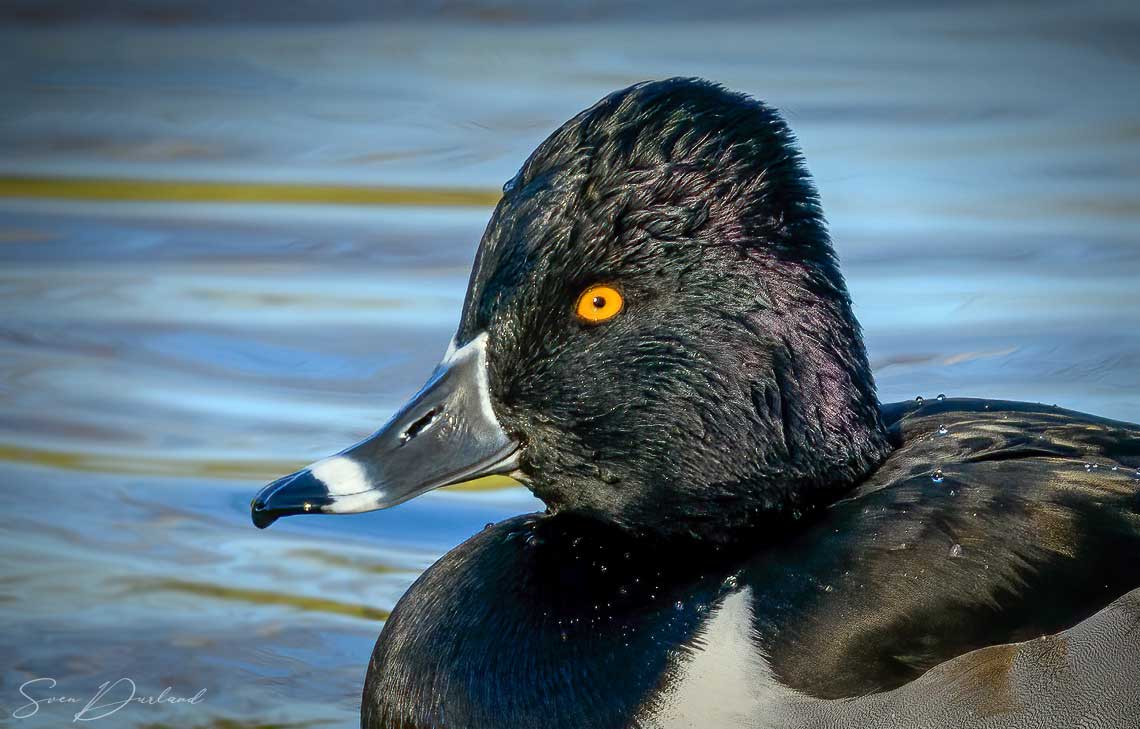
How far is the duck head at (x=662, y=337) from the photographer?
12.9 feet

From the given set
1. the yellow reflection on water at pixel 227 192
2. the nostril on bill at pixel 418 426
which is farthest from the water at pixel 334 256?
the nostril on bill at pixel 418 426

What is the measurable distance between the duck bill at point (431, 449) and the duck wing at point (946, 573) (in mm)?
733

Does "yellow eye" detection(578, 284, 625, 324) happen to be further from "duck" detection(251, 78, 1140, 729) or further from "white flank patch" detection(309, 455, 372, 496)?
"white flank patch" detection(309, 455, 372, 496)

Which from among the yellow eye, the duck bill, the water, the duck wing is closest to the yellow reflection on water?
the water

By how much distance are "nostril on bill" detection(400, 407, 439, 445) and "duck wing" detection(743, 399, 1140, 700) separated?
86 cm

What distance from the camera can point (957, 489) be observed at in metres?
3.79

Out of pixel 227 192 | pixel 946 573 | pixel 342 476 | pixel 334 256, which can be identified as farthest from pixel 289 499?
pixel 227 192

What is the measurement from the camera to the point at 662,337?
4016 millimetres

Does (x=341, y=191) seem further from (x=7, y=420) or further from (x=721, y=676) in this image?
(x=721, y=676)

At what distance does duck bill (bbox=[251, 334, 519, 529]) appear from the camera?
4117 mm

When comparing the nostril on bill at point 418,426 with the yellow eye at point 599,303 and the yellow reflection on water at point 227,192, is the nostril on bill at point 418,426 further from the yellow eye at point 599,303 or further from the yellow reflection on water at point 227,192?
the yellow reflection on water at point 227,192

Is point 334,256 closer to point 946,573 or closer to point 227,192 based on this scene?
point 227,192

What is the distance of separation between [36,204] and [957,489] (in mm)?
6106

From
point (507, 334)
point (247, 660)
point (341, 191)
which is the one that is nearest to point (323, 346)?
point (341, 191)
